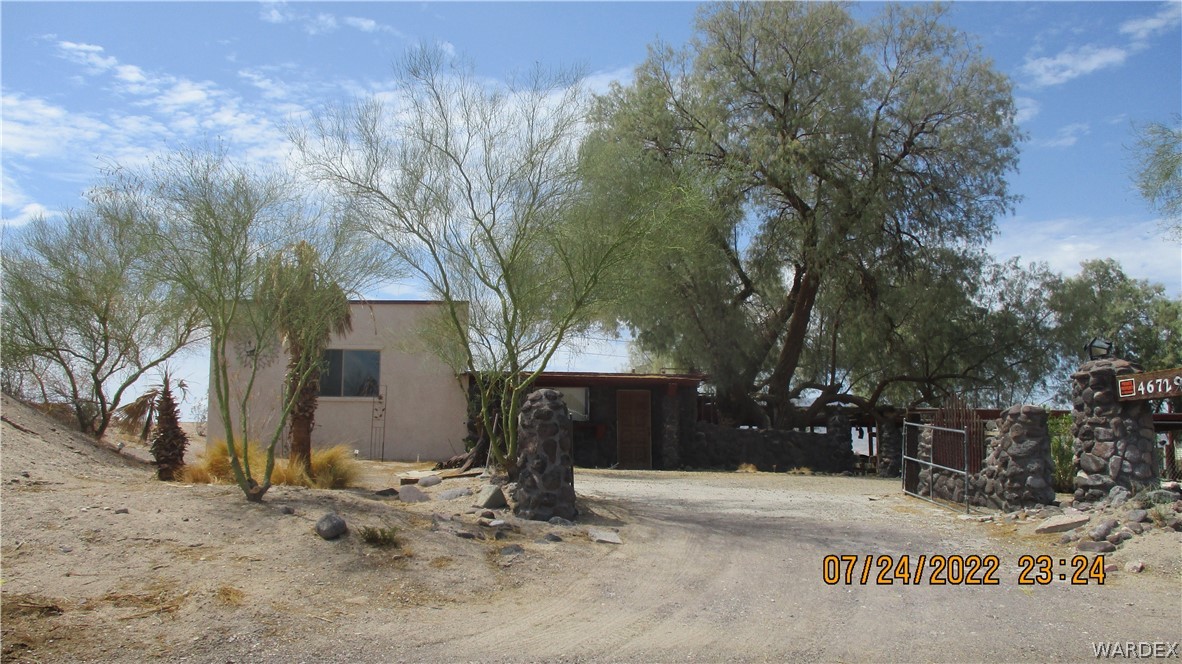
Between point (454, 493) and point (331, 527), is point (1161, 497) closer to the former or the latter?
point (454, 493)

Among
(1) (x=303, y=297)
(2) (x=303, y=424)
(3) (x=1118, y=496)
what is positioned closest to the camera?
(3) (x=1118, y=496)

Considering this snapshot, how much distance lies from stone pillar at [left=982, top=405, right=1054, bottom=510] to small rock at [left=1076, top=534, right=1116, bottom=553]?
7.80ft

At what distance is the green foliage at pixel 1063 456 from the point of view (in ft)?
57.5

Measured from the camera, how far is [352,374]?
24.9 m

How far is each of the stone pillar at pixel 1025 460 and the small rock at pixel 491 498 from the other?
7035 millimetres

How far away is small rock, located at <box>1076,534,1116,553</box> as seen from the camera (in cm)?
→ 958

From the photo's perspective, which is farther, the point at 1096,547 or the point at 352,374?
the point at 352,374

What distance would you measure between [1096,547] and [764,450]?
1558cm

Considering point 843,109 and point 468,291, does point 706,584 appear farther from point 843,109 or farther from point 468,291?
point 843,109

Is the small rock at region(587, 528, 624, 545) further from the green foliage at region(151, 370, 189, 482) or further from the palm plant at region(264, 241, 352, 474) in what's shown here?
the green foliage at region(151, 370, 189, 482)

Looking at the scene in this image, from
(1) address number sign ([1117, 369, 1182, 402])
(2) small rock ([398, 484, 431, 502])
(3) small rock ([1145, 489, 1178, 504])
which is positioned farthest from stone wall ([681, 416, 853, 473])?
(3) small rock ([1145, 489, 1178, 504])

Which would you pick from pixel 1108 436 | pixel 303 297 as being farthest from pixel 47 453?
pixel 1108 436

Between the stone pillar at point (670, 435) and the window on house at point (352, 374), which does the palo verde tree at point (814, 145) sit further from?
the window on house at point (352, 374)

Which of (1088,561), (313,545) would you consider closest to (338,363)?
(313,545)
